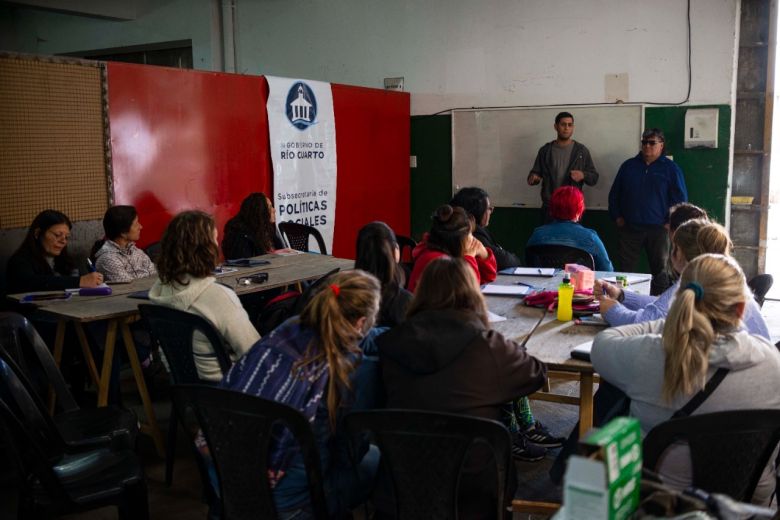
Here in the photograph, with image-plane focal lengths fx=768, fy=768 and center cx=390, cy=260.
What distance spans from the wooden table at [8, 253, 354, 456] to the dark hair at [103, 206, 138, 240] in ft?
1.11

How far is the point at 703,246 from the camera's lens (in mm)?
3115

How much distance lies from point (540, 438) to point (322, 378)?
1.96 metres

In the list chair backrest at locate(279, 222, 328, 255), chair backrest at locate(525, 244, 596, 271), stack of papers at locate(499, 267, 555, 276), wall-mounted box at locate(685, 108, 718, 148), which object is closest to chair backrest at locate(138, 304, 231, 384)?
stack of papers at locate(499, 267, 555, 276)

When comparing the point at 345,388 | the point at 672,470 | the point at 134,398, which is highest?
the point at 345,388

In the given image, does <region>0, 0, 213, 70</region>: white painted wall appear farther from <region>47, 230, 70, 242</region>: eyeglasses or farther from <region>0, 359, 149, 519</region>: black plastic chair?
<region>0, 359, 149, 519</region>: black plastic chair

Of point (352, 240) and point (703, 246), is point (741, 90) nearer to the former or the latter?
point (352, 240)

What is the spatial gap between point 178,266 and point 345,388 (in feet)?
4.39

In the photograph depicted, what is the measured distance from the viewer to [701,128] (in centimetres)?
696

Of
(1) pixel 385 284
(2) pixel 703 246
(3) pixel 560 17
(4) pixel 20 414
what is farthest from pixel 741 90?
(4) pixel 20 414

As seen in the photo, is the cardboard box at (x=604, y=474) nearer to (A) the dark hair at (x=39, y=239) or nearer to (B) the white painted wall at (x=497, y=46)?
(A) the dark hair at (x=39, y=239)

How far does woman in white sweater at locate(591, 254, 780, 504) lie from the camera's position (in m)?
2.10

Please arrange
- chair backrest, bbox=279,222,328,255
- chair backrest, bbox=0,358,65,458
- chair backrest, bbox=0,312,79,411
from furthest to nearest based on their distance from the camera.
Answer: chair backrest, bbox=279,222,328,255
chair backrest, bbox=0,312,79,411
chair backrest, bbox=0,358,65,458

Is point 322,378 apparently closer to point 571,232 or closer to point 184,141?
point 571,232

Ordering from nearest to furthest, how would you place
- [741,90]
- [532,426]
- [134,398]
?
[532,426]
[134,398]
[741,90]
